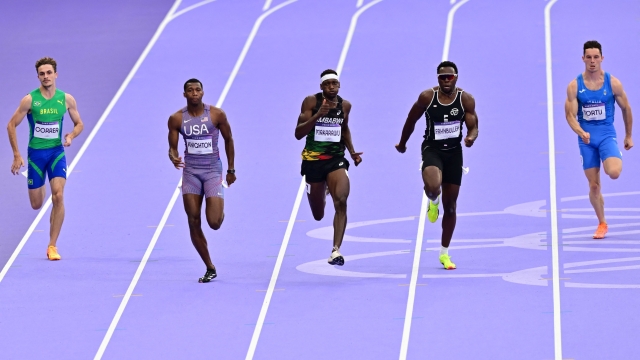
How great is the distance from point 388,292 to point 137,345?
6.15ft

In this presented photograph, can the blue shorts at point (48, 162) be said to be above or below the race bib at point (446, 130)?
below

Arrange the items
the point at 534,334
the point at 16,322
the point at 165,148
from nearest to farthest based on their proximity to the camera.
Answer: the point at 534,334 < the point at 16,322 < the point at 165,148

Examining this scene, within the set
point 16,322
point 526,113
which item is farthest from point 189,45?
point 16,322

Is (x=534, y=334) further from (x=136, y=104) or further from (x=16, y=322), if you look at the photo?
(x=136, y=104)

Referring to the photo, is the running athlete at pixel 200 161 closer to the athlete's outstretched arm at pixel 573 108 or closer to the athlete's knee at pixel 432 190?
the athlete's knee at pixel 432 190

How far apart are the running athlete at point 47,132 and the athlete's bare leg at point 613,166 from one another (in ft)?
13.7

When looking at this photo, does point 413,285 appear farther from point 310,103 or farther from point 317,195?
point 310,103

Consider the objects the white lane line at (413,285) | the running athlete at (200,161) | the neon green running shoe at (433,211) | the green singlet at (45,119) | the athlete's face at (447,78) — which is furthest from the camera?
the green singlet at (45,119)

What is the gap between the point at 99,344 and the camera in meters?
7.89

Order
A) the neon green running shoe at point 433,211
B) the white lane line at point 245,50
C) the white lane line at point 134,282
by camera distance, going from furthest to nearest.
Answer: the white lane line at point 245,50, the neon green running shoe at point 433,211, the white lane line at point 134,282

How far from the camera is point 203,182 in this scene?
8.90m

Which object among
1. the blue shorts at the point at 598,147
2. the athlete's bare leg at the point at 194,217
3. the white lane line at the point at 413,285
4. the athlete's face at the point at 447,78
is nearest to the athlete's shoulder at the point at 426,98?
the athlete's face at the point at 447,78

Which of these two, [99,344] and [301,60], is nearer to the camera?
[99,344]

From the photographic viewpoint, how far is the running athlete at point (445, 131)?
8805 millimetres
